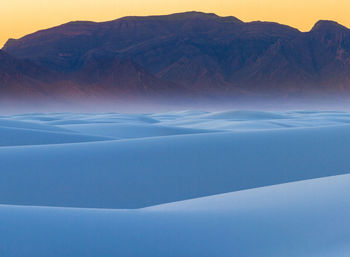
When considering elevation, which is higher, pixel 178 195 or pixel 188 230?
pixel 188 230

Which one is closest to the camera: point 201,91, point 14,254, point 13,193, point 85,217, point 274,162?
point 14,254

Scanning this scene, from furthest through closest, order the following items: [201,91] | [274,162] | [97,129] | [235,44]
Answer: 1. [235,44]
2. [201,91]
3. [97,129]
4. [274,162]

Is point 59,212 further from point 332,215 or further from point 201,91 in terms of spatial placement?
point 201,91

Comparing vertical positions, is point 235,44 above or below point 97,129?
→ above

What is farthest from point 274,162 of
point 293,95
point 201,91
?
point 293,95

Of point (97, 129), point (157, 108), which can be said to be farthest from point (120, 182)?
point (157, 108)

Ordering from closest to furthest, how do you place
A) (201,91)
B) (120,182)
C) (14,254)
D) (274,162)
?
(14,254), (120,182), (274,162), (201,91)

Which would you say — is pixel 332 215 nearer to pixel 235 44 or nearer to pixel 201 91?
pixel 201 91

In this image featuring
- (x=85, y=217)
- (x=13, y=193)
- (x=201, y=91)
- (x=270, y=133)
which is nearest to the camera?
(x=85, y=217)

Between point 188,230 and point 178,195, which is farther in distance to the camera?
point 178,195

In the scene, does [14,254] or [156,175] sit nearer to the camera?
[14,254]
